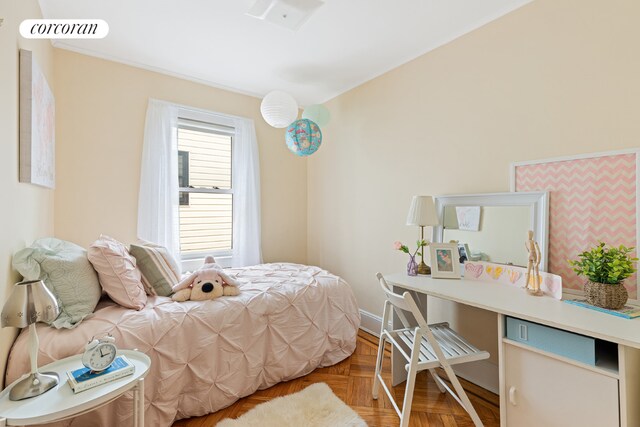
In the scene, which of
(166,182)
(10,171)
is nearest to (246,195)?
(166,182)

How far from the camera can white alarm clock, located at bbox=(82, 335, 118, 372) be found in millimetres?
1162

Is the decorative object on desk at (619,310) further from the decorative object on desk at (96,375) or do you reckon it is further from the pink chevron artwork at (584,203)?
the decorative object on desk at (96,375)

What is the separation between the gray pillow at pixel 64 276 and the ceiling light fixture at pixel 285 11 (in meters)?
1.78

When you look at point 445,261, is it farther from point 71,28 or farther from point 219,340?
point 71,28

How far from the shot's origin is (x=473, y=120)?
6.95 feet

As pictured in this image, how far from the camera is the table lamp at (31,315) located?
1.03 meters

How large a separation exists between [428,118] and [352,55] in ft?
2.67

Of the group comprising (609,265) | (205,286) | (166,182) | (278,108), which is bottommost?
(205,286)

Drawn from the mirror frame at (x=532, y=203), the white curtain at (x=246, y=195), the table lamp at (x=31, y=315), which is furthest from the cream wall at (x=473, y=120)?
the table lamp at (x=31, y=315)

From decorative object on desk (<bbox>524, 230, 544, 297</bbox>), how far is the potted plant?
189 millimetres

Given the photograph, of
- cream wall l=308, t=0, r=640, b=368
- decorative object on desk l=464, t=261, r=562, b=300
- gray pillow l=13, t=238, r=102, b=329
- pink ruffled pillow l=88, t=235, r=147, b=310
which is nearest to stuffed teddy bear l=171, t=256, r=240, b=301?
pink ruffled pillow l=88, t=235, r=147, b=310

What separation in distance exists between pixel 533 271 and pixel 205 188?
2.80 metres

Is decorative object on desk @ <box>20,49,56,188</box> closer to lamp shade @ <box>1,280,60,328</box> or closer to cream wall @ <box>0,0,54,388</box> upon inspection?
cream wall @ <box>0,0,54,388</box>

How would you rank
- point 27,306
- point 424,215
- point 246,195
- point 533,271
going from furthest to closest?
point 246,195, point 424,215, point 533,271, point 27,306
